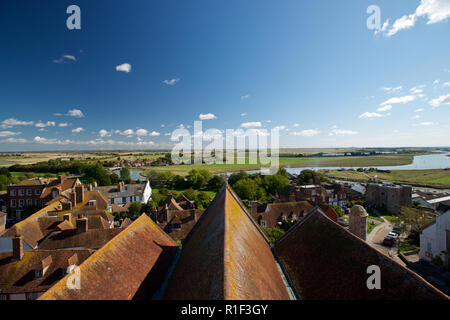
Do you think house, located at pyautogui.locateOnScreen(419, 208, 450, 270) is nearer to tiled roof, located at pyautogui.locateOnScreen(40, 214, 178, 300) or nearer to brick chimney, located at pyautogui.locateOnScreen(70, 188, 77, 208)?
tiled roof, located at pyautogui.locateOnScreen(40, 214, 178, 300)

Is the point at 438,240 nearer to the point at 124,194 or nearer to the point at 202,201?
the point at 202,201

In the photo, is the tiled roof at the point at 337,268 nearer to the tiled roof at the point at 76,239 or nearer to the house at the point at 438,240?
the tiled roof at the point at 76,239

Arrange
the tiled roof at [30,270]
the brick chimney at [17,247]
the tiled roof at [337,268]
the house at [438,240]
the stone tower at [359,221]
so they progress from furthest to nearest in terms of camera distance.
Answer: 1. the house at [438,240]
2. the brick chimney at [17,247]
3. the tiled roof at [30,270]
4. the stone tower at [359,221]
5. the tiled roof at [337,268]

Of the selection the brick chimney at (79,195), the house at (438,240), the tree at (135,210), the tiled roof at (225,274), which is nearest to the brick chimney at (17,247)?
the tiled roof at (225,274)

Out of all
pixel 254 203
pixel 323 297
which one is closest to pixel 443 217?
pixel 254 203

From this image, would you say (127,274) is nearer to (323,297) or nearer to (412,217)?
(323,297)

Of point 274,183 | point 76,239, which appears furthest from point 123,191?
point 274,183
